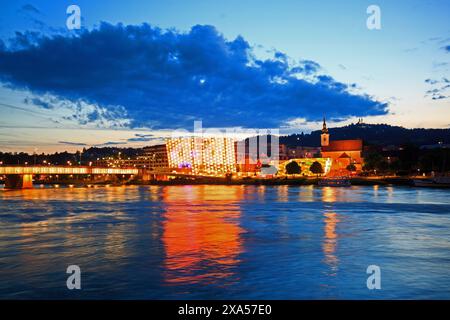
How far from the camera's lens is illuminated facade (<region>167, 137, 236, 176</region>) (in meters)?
162

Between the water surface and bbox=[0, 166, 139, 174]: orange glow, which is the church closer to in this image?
bbox=[0, 166, 139, 174]: orange glow

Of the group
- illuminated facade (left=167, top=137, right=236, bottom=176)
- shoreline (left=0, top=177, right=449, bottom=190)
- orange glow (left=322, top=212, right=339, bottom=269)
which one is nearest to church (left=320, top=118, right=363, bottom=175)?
shoreline (left=0, top=177, right=449, bottom=190)

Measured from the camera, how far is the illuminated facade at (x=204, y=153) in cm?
16212

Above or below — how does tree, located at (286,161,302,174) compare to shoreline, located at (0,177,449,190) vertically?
above

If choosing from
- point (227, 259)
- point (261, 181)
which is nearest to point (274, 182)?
point (261, 181)

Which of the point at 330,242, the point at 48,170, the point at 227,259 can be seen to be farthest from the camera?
the point at 48,170

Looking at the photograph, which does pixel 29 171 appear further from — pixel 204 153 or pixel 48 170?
pixel 204 153

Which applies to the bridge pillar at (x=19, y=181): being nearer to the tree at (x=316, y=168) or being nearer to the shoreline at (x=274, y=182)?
the shoreline at (x=274, y=182)

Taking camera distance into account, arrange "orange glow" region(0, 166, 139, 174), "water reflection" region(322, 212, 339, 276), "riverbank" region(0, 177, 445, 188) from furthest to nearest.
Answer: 1. "riverbank" region(0, 177, 445, 188)
2. "orange glow" region(0, 166, 139, 174)
3. "water reflection" region(322, 212, 339, 276)

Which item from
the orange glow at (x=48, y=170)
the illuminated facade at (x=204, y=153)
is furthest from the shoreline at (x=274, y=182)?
the orange glow at (x=48, y=170)

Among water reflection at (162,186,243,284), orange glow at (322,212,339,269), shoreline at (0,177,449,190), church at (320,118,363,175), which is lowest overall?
orange glow at (322,212,339,269)

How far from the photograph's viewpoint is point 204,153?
6481 inches
